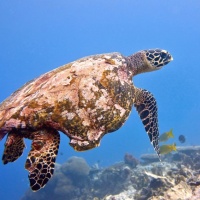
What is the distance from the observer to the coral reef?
6348 mm

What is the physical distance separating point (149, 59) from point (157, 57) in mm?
233

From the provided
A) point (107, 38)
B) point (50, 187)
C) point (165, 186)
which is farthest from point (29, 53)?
point (165, 186)

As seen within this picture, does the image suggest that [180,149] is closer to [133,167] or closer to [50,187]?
[133,167]

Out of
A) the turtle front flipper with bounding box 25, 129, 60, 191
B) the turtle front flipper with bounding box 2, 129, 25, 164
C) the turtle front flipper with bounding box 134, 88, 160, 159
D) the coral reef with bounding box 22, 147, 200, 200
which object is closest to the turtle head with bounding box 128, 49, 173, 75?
the turtle front flipper with bounding box 134, 88, 160, 159

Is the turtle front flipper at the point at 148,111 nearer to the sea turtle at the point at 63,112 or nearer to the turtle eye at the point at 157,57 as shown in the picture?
the sea turtle at the point at 63,112

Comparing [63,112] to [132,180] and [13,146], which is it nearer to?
[13,146]

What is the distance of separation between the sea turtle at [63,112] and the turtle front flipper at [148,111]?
830 millimetres

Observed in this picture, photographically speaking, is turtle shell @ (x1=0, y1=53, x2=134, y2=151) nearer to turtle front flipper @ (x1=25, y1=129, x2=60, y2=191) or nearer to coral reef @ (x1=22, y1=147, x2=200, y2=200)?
turtle front flipper @ (x1=25, y1=129, x2=60, y2=191)

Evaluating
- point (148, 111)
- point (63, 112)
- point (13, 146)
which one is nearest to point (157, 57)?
point (148, 111)

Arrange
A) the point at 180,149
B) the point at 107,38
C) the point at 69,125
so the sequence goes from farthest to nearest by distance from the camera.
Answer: the point at 107,38 → the point at 180,149 → the point at 69,125

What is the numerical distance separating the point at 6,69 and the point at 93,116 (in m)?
147

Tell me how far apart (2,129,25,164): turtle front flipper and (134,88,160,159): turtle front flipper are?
2.69 meters

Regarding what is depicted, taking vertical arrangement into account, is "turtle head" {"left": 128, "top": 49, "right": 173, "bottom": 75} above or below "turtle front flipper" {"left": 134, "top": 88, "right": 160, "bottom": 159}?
above

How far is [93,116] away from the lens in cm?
413
